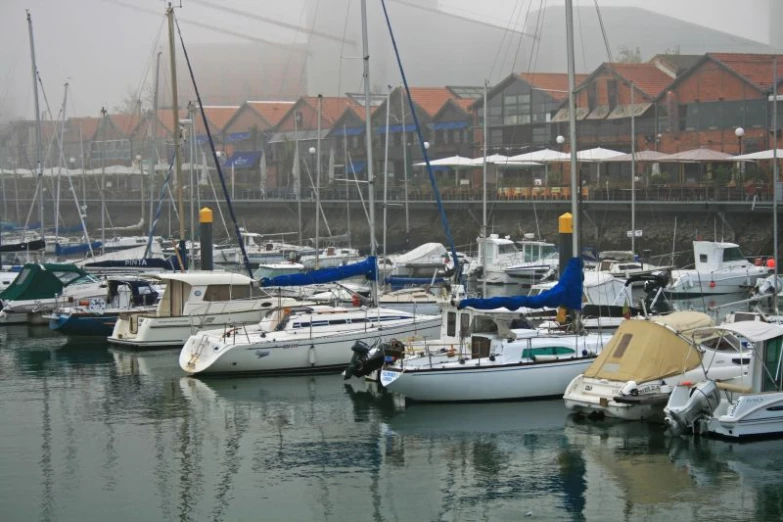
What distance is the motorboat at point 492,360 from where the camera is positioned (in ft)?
81.8

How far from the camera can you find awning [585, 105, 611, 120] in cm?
6793

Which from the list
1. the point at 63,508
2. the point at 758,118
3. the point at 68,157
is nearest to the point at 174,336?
the point at 63,508

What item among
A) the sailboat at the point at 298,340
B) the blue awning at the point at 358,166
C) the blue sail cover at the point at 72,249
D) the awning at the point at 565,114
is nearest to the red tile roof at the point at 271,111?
the blue awning at the point at 358,166

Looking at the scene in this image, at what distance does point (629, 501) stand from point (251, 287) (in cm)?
1808

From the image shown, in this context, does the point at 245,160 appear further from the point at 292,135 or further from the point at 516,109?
the point at 516,109

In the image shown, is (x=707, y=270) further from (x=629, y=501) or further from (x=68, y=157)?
(x=68, y=157)

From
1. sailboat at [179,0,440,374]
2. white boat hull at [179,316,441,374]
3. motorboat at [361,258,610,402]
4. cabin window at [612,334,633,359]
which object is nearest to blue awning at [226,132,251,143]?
sailboat at [179,0,440,374]

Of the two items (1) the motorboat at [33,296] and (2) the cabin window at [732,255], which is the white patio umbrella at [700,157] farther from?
(1) the motorboat at [33,296]

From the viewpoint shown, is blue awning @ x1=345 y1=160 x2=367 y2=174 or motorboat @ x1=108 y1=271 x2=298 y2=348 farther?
blue awning @ x1=345 y1=160 x2=367 y2=174

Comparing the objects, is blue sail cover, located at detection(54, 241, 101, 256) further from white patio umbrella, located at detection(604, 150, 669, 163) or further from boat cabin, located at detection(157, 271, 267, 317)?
boat cabin, located at detection(157, 271, 267, 317)

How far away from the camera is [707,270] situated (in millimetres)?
44656

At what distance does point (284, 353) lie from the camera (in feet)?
95.2

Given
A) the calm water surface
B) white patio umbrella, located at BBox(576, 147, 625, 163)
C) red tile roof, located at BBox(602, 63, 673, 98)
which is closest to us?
the calm water surface

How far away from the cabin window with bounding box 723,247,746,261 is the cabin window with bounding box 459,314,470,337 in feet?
70.4
